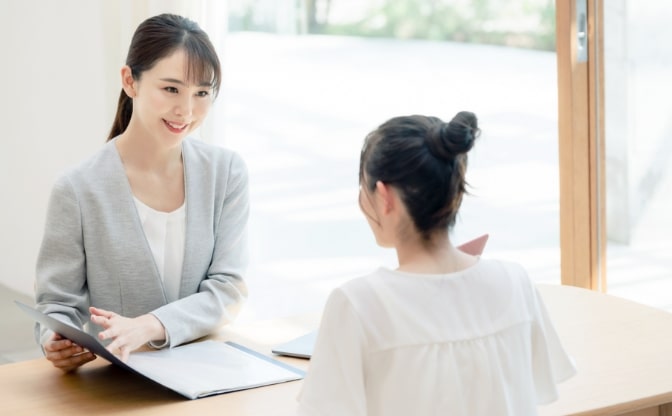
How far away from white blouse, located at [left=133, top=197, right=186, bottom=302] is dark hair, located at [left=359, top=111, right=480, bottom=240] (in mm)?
868

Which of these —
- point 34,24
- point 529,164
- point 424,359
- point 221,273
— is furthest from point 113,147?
point 529,164

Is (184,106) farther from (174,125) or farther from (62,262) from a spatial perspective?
(62,262)

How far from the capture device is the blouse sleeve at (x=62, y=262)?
1937 millimetres

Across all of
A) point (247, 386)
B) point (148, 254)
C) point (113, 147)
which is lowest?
point (247, 386)

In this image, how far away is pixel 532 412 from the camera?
1.35 meters

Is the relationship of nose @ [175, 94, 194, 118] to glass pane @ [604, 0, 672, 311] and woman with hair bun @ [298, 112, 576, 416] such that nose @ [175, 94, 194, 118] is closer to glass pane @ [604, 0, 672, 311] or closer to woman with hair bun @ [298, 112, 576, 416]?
woman with hair bun @ [298, 112, 576, 416]

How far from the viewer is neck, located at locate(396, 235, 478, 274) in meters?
1.32

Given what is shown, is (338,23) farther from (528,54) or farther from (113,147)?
(113,147)

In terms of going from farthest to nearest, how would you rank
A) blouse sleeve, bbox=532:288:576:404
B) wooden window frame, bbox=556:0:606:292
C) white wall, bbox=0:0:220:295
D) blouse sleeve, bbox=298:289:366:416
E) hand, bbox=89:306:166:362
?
wooden window frame, bbox=556:0:606:292
white wall, bbox=0:0:220:295
hand, bbox=89:306:166:362
blouse sleeve, bbox=532:288:576:404
blouse sleeve, bbox=298:289:366:416

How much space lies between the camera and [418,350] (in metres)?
1.26

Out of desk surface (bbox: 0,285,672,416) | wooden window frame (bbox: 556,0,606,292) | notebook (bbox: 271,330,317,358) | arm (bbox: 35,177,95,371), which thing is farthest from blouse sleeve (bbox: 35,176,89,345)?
wooden window frame (bbox: 556,0,606,292)

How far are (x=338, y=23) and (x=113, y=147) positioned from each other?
6.80m

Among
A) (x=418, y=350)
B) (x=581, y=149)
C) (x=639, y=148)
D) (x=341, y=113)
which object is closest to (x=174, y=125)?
(x=418, y=350)

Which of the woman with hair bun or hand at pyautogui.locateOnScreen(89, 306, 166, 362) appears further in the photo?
hand at pyautogui.locateOnScreen(89, 306, 166, 362)
